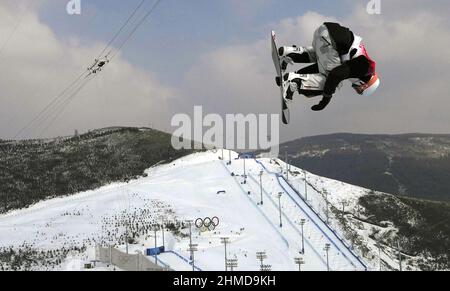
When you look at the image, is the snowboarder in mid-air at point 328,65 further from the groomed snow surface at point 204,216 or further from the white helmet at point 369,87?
Result: the groomed snow surface at point 204,216

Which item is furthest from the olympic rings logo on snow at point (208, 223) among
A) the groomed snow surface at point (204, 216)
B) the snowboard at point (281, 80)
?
the snowboard at point (281, 80)

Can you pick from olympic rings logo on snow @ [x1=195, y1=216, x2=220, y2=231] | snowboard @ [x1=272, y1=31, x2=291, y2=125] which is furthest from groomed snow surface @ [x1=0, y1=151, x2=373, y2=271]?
snowboard @ [x1=272, y1=31, x2=291, y2=125]

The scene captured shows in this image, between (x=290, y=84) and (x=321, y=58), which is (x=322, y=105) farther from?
(x=321, y=58)

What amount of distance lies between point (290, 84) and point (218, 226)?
45.0m

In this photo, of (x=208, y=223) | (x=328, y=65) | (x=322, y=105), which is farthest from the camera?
(x=208, y=223)

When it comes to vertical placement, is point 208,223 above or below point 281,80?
below

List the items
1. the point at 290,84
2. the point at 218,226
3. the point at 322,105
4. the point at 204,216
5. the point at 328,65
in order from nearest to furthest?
1. the point at 328,65
2. the point at 290,84
3. the point at 322,105
4. the point at 218,226
5. the point at 204,216

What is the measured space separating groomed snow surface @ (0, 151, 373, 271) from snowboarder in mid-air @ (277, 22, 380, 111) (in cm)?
3276

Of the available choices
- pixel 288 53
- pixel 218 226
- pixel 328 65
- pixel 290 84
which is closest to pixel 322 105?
pixel 290 84

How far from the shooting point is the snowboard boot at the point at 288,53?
13.8m

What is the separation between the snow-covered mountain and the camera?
49.7 metres

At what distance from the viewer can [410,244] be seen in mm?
65750

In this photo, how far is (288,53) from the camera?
13758 mm
